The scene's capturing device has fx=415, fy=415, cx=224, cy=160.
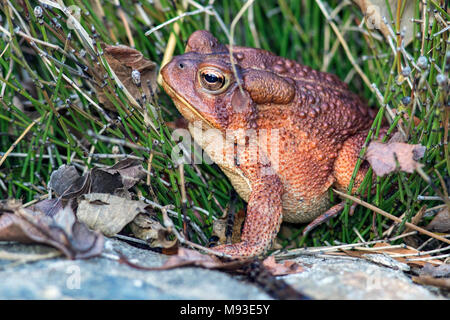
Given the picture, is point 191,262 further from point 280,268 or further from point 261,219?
point 261,219

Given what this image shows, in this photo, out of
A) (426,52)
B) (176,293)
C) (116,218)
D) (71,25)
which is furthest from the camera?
(71,25)

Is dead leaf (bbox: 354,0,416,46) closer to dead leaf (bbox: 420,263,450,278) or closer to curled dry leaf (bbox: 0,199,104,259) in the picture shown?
dead leaf (bbox: 420,263,450,278)

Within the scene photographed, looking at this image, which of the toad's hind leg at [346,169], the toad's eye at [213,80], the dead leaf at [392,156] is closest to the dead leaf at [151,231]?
the toad's eye at [213,80]

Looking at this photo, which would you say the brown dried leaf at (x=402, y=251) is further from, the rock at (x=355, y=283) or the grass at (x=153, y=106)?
the rock at (x=355, y=283)

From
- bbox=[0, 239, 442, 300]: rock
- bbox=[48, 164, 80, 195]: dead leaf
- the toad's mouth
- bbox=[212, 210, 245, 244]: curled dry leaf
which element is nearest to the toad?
the toad's mouth

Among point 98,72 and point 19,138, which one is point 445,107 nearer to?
point 98,72
